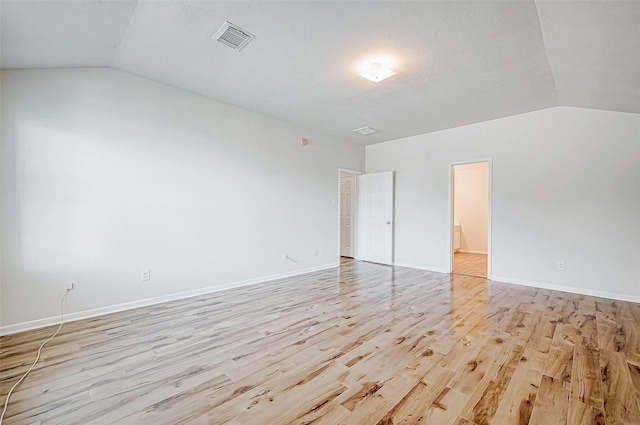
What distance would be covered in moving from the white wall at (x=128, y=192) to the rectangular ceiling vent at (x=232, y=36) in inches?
57.7

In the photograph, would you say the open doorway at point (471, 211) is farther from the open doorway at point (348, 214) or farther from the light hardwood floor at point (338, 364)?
the light hardwood floor at point (338, 364)

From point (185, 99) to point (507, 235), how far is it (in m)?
5.30

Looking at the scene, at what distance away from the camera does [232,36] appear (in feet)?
7.98

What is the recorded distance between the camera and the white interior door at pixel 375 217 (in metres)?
5.90

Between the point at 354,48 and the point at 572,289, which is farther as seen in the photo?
the point at 572,289

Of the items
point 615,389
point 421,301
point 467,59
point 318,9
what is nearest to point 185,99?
point 318,9

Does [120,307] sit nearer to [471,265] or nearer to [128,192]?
[128,192]

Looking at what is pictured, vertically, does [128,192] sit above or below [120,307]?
above

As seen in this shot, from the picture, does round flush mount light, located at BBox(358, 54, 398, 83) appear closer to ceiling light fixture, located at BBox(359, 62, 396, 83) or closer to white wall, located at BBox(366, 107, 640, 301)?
ceiling light fixture, located at BBox(359, 62, 396, 83)

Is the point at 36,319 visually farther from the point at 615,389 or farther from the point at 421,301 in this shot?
the point at 615,389

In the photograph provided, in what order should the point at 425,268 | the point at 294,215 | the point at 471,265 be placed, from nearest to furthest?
1. the point at 294,215
2. the point at 425,268
3. the point at 471,265

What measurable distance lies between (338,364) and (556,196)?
164 inches

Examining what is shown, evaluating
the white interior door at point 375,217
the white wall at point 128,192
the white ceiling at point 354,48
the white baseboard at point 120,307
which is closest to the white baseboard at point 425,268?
the white interior door at point 375,217

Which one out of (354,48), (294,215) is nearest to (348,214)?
(294,215)
